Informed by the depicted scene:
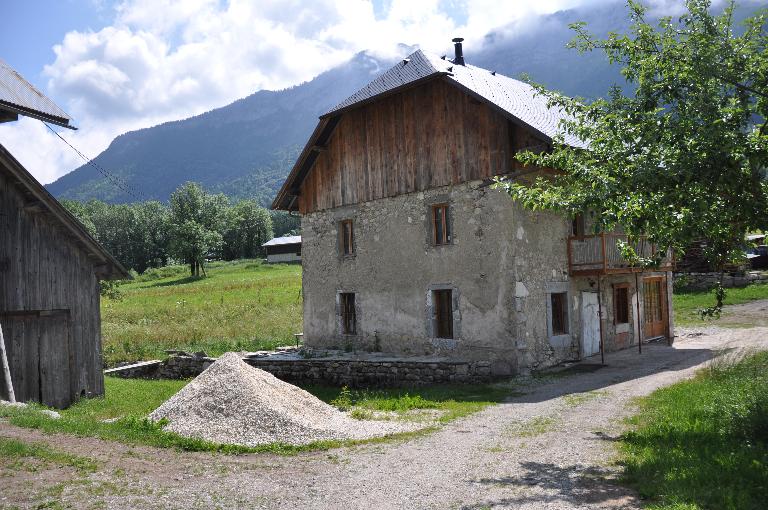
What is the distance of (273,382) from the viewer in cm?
1205

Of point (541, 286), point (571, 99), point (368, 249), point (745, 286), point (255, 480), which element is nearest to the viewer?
point (255, 480)

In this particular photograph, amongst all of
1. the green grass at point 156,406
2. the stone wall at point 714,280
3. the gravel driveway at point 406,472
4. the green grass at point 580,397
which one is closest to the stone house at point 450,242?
the green grass at point 156,406

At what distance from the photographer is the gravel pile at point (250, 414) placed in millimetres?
9930

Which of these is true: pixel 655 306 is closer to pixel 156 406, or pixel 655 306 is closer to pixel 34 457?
pixel 156 406

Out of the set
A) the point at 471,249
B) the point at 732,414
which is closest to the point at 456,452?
the point at 732,414

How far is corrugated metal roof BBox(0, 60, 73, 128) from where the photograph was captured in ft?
37.0

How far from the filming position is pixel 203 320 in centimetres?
3058

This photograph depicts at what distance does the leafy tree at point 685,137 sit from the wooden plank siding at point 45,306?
1049 centimetres

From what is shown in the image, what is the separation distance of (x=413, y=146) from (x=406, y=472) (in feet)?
41.2

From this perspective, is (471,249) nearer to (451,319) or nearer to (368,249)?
(451,319)

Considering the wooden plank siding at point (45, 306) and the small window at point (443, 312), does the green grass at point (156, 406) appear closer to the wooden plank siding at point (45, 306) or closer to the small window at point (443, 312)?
the wooden plank siding at point (45, 306)

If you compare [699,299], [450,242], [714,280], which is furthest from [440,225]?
[714,280]

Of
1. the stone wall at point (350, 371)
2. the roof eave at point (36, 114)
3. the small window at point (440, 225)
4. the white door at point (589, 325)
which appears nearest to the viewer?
the roof eave at point (36, 114)

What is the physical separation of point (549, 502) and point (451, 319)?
38.6 ft
